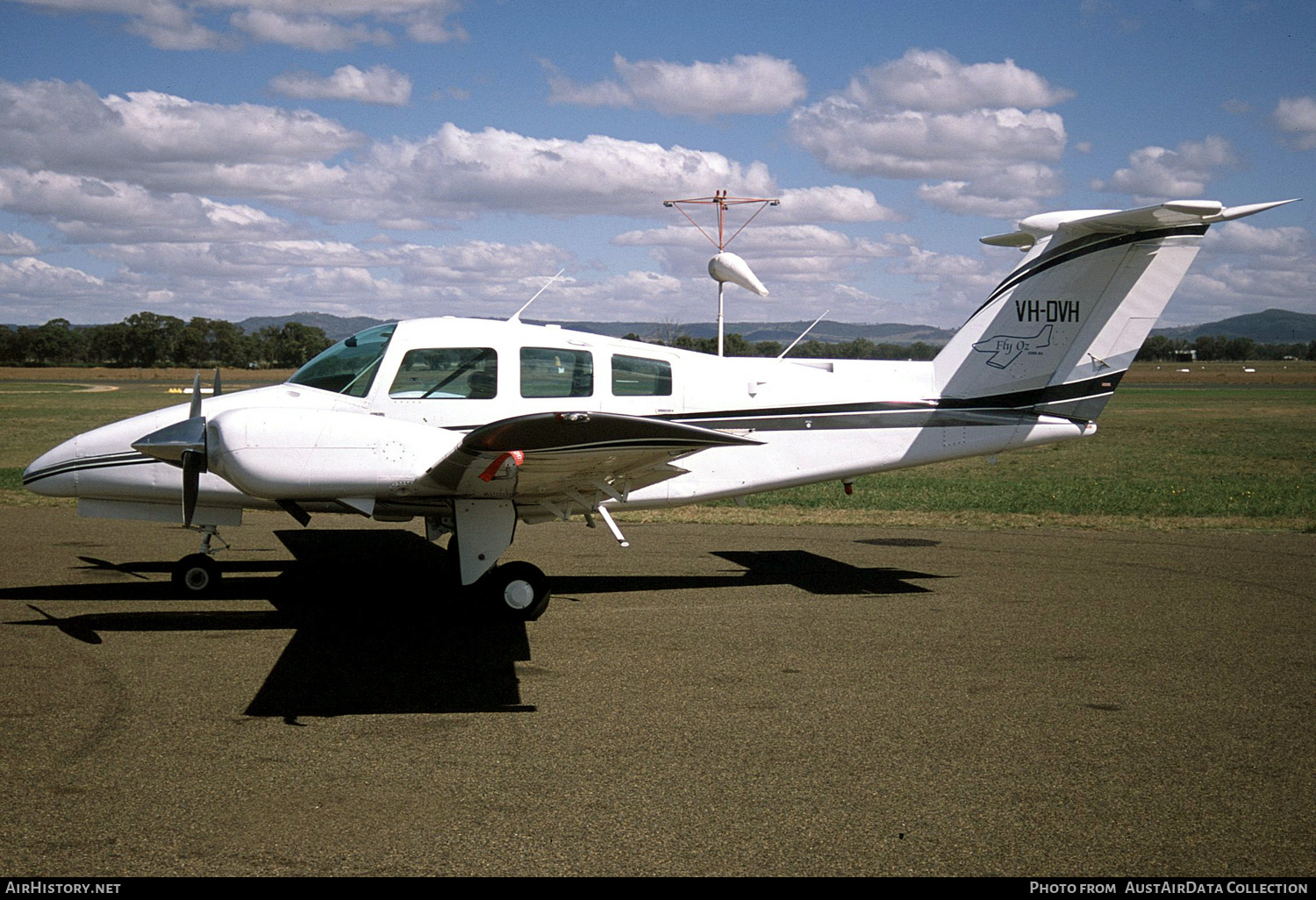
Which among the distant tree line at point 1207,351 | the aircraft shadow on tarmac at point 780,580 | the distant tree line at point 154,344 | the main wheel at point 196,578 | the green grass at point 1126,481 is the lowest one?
the aircraft shadow on tarmac at point 780,580

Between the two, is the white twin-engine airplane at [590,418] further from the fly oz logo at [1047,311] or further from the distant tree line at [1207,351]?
the distant tree line at [1207,351]

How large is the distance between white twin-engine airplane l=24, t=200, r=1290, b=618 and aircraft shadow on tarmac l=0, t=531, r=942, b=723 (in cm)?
63

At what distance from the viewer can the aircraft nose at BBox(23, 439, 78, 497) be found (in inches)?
354

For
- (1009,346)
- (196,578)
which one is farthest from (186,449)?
(1009,346)

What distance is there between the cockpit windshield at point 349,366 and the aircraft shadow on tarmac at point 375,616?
1.99 m

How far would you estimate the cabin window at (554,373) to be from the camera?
29.8ft

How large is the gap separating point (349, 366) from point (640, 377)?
2642 millimetres

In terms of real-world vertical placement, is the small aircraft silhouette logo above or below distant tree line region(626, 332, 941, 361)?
below

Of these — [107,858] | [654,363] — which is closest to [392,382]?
[654,363]

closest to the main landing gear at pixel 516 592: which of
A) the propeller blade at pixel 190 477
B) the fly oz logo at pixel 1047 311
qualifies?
the propeller blade at pixel 190 477

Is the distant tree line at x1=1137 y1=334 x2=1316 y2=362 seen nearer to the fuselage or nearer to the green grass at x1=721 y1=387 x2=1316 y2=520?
the green grass at x1=721 y1=387 x2=1316 y2=520

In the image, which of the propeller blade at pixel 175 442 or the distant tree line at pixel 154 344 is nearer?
the propeller blade at pixel 175 442

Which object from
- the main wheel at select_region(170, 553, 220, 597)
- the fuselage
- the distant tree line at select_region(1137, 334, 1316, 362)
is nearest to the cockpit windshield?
the fuselage

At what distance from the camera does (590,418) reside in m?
6.43
